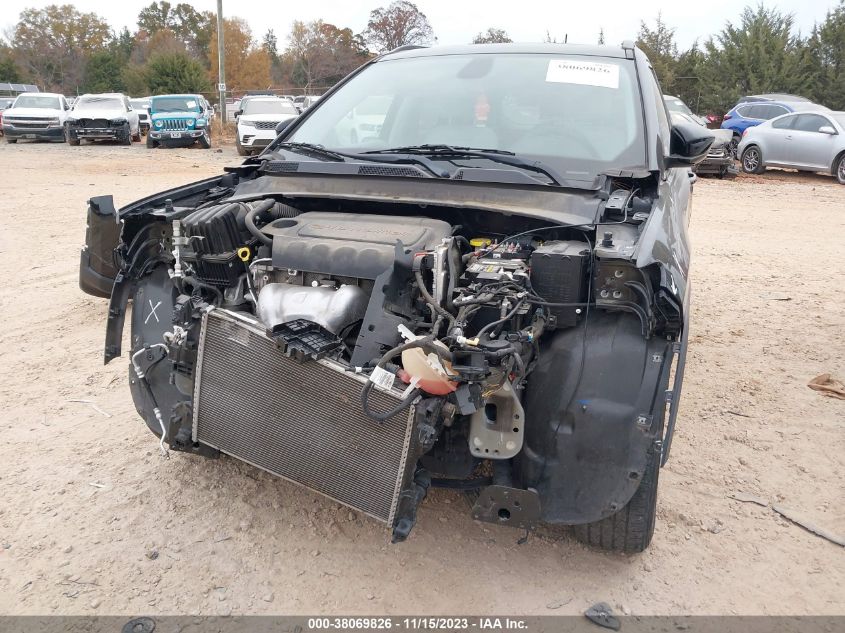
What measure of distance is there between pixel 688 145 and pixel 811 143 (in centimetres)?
1303

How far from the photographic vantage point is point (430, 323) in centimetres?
251

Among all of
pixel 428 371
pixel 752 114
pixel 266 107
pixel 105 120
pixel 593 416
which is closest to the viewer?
pixel 428 371

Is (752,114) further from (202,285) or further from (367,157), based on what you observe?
(202,285)

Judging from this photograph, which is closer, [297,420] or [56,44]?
[297,420]

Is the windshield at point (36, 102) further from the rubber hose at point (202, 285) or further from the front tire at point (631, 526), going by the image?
the front tire at point (631, 526)

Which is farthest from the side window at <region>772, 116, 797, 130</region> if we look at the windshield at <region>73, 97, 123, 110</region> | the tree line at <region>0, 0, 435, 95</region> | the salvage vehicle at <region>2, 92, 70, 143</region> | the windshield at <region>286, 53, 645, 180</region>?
the tree line at <region>0, 0, 435, 95</region>

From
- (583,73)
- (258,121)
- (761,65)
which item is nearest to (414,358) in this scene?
(583,73)

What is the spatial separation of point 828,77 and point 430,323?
3240cm

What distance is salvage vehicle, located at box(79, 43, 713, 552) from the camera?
7.53ft

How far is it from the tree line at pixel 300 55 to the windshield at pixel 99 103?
1054cm

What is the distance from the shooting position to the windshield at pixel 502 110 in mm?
3240

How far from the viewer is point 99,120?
810 inches

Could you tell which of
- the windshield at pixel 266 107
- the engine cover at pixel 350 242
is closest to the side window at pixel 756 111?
the windshield at pixel 266 107

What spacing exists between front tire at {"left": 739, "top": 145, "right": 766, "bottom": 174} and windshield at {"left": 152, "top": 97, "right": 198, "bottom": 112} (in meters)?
14.4
